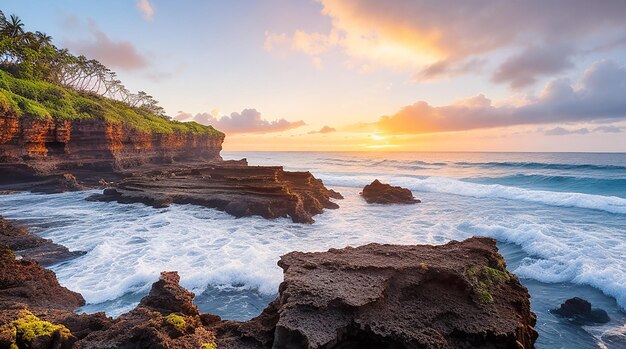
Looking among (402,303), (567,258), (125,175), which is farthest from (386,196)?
(125,175)

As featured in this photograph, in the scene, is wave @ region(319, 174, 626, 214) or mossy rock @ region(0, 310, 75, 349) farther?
wave @ region(319, 174, 626, 214)

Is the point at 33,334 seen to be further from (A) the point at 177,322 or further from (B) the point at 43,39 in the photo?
(B) the point at 43,39

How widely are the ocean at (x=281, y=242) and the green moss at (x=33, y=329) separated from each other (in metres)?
3.59

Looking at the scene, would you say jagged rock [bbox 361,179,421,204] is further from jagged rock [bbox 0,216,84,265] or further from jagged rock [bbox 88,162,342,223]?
jagged rock [bbox 0,216,84,265]

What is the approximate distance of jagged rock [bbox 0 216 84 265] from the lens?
37.5 ft

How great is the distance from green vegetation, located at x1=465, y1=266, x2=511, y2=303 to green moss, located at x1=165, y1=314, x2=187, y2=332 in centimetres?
480

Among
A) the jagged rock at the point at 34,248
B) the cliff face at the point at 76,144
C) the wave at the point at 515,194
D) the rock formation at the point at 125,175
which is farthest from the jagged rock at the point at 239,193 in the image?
the wave at the point at 515,194

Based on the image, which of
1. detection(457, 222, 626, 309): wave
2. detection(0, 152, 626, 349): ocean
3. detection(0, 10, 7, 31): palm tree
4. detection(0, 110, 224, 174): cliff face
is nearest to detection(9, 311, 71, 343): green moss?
detection(0, 152, 626, 349): ocean

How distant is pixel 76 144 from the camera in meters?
33.5

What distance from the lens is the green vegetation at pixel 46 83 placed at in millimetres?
30678

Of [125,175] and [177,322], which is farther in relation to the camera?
[125,175]

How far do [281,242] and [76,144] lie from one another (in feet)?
98.7

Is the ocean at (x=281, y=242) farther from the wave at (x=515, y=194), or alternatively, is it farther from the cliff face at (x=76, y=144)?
the cliff face at (x=76, y=144)

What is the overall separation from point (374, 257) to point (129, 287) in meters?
7.37
